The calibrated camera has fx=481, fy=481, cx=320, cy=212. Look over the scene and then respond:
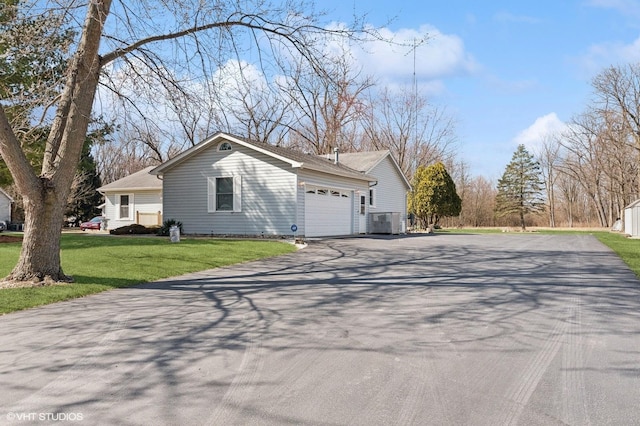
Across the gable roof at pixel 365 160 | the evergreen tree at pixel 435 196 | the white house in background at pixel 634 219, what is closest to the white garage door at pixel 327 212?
the gable roof at pixel 365 160

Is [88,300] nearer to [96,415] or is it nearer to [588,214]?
[96,415]

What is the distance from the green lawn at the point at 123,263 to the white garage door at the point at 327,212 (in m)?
3.40

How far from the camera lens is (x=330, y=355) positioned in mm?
4434

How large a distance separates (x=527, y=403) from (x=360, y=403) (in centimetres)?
116

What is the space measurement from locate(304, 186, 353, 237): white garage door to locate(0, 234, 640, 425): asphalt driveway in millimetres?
10819

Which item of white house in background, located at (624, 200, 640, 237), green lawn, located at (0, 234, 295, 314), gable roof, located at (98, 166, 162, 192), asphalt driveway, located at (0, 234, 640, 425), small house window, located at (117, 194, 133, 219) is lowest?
asphalt driveway, located at (0, 234, 640, 425)

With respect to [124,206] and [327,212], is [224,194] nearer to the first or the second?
[327,212]

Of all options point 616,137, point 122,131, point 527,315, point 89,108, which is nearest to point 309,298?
point 527,315

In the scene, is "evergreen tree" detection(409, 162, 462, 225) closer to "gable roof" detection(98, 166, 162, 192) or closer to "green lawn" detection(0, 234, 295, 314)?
"gable roof" detection(98, 166, 162, 192)

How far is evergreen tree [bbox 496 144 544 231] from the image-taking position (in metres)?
47.2

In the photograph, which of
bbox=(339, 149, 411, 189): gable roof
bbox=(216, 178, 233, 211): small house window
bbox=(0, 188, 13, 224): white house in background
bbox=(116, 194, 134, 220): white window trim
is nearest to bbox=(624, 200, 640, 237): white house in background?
bbox=(339, 149, 411, 189): gable roof

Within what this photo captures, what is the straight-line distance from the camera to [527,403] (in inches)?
131

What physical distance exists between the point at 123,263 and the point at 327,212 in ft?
35.9

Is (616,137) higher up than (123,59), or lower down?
higher up
